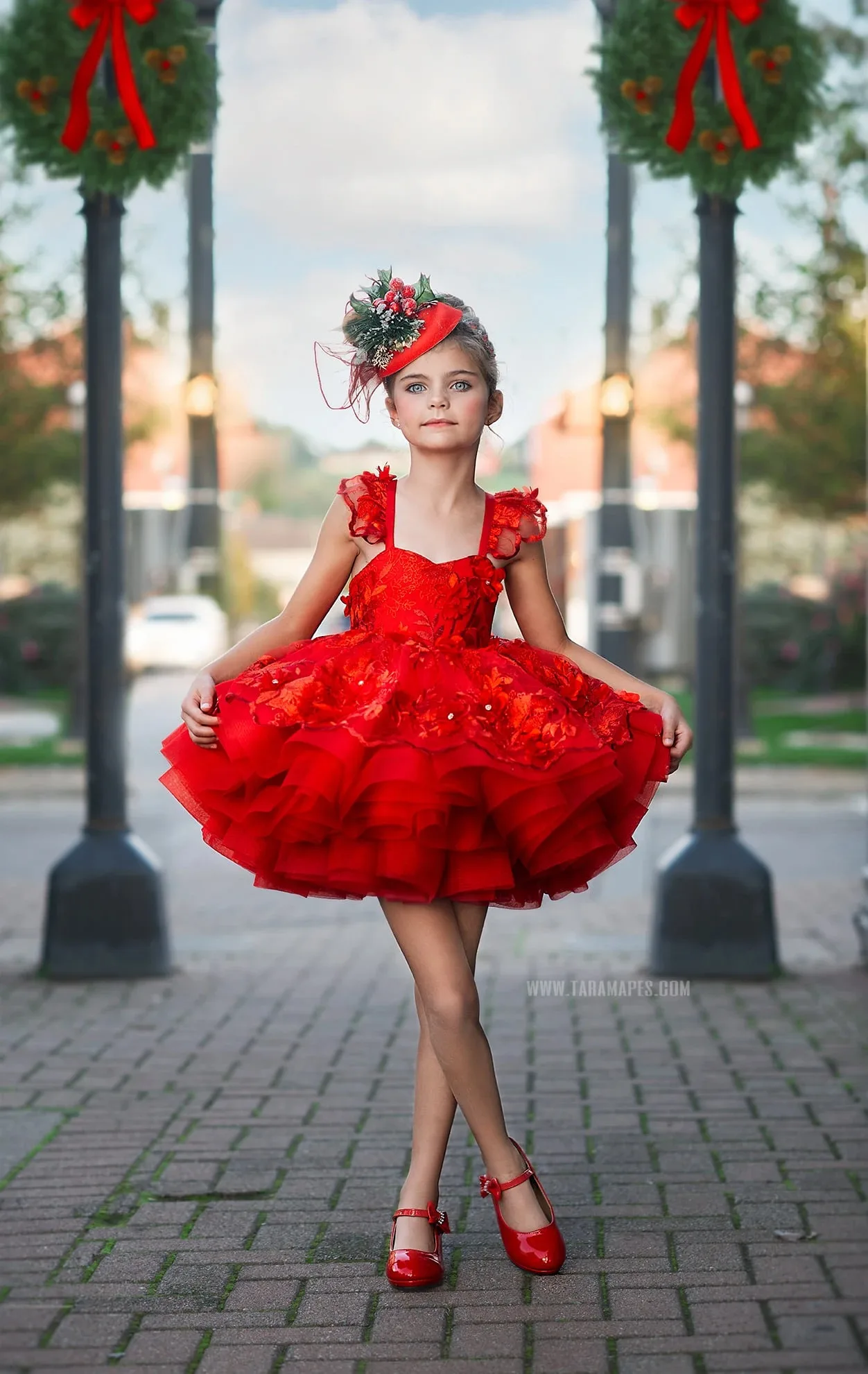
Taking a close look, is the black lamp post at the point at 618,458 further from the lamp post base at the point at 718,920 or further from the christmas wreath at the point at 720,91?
the lamp post base at the point at 718,920

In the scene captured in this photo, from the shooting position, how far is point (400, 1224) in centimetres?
345

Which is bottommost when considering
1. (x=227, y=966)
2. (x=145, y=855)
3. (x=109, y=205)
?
(x=227, y=966)

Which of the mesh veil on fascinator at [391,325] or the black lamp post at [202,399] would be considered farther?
the black lamp post at [202,399]

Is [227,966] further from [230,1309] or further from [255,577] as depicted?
[255,577]

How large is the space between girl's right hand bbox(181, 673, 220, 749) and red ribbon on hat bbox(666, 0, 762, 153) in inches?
129

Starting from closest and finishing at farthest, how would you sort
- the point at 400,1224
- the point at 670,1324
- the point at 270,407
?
1. the point at 670,1324
2. the point at 400,1224
3. the point at 270,407

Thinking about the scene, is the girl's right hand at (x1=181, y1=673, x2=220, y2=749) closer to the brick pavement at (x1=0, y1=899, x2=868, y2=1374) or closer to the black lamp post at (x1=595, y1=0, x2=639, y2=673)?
the brick pavement at (x1=0, y1=899, x2=868, y2=1374)

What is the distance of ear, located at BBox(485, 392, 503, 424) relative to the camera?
3666mm

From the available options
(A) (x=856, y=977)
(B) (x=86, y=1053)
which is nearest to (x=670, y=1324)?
(B) (x=86, y=1053)

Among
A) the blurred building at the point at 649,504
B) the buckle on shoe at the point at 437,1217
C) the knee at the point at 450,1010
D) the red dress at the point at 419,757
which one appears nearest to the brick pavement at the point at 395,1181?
the buckle on shoe at the point at 437,1217

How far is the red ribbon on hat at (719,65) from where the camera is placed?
575 centimetres

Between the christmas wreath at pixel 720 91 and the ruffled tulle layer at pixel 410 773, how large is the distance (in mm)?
3484

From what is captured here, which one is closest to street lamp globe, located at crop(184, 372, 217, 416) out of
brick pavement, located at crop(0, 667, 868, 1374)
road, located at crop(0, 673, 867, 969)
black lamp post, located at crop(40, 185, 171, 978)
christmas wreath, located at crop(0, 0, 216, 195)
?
road, located at crop(0, 673, 867, 969)

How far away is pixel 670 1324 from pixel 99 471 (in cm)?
434
